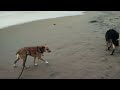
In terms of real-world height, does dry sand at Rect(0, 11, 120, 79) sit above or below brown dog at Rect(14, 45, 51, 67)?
below

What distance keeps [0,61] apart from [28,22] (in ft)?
18.8

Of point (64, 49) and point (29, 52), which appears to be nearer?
point (29, 52)

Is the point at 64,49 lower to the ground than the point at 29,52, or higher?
lower

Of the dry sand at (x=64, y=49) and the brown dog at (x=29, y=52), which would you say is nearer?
the dry sand at (x=64, y=49)

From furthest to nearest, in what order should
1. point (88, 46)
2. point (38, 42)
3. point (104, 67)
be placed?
point (38, 42)
point (88, 46)
point (104, 67)

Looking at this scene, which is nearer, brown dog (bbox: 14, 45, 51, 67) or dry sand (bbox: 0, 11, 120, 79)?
dry sand (bbox: 0, 11, 120, 79)

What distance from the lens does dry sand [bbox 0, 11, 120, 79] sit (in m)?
6.44

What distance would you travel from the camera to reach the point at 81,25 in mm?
11758

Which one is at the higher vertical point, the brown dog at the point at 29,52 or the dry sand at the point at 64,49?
the brown dog at the point at 29,52

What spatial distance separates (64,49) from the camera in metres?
8.36

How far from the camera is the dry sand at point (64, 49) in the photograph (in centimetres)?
644
